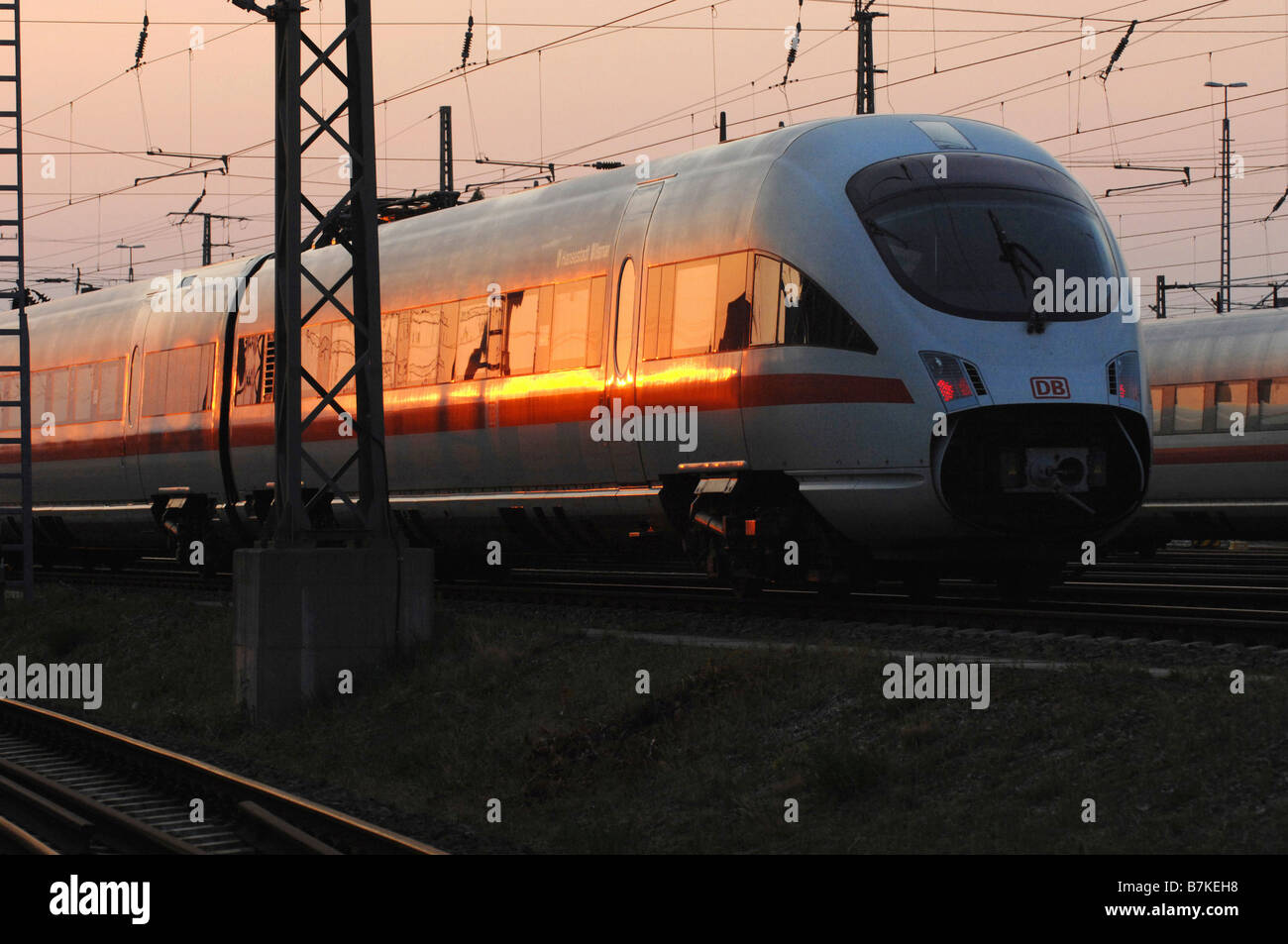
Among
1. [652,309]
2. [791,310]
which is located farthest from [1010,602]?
[652,309]

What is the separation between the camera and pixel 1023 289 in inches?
528

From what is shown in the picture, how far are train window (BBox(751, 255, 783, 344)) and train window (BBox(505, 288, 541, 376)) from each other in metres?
3.22

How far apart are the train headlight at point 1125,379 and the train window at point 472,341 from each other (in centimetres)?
653

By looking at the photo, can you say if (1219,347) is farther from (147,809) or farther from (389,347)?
(147,809)

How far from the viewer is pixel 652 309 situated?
49.7ft

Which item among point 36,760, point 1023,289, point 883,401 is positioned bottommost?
point 36,760

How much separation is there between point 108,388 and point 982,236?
15359mm

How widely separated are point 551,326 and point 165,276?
10238 mm

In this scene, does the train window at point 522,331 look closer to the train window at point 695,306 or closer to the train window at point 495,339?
the train window at point 495,339

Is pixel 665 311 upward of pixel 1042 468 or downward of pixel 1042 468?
upward

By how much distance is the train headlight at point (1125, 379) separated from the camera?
1338 centimetres
